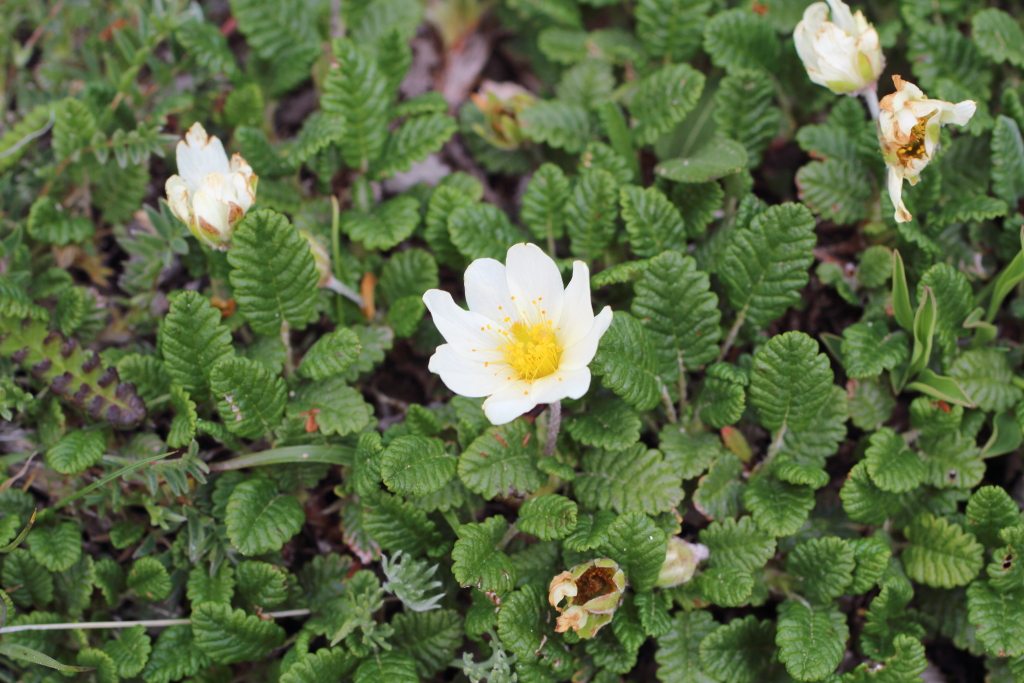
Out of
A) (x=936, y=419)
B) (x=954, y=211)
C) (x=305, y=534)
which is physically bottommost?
(x=305, y=534)

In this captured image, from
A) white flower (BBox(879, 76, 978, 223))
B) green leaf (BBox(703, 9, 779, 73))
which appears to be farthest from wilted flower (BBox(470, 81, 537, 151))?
white flower (BBox(879, 76, 978, 223))

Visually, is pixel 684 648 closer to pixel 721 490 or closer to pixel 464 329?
pixel 721 490

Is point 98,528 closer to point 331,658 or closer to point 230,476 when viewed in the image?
point 230,476

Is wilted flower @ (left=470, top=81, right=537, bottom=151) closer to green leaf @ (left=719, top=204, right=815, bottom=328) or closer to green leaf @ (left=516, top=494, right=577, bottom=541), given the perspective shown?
green leaf @ (left=719, top=204, right=815, bottom=328)

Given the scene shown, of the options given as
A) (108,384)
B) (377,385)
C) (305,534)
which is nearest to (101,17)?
(108,384)

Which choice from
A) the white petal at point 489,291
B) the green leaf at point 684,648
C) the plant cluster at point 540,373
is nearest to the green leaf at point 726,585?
the plant cluster at point 540,373

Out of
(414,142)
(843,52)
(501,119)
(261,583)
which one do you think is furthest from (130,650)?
(843,52)
